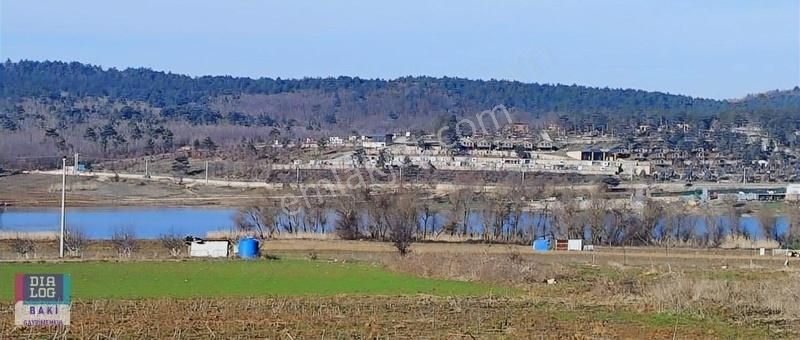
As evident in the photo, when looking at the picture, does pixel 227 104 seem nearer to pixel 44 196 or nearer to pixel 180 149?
pixel 180 149

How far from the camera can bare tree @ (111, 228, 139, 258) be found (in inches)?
1534

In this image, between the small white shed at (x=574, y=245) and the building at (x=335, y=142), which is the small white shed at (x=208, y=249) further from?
the building at (x=335, y=142)

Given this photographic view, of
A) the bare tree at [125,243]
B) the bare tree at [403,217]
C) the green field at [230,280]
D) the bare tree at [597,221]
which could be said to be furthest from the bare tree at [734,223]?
the bare tree at [125,243]

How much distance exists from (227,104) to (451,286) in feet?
569

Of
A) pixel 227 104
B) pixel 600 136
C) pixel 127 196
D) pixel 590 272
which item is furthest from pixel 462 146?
pixel 227 104

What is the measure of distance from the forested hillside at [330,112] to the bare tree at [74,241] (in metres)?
59.7

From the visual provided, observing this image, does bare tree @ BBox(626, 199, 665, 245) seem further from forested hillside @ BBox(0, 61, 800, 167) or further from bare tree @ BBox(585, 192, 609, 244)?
forested hillside @ BBox(0, 61, 800, 167)

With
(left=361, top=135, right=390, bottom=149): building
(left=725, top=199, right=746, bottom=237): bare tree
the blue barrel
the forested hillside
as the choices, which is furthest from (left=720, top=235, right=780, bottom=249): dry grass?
the forested hillside

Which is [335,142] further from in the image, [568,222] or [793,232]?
[793,232]

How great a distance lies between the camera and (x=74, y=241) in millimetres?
42375

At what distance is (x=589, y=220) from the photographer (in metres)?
53.3

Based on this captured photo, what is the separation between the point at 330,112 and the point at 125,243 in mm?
133811

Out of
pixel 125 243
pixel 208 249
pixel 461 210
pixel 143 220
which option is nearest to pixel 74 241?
pixel 125 243

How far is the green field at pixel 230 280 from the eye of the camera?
24.4 meters
